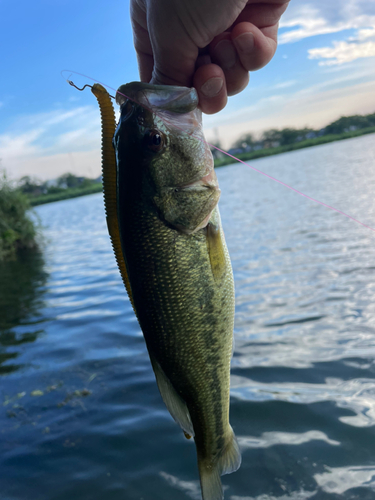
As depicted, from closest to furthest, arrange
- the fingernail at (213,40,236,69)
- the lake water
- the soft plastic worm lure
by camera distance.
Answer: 1. the soft plastic worm lure
2. the fingernail at (213,40,236,69)
3. the lake water

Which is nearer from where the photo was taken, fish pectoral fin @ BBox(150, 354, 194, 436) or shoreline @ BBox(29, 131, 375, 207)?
fish pectoral fin @ BBox(150, 354, 194, 436)

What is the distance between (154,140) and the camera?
1.74 m

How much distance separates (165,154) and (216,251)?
0.49 metres

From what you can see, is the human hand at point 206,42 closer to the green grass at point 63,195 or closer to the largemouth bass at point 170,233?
the largemouth bass at point 170,233

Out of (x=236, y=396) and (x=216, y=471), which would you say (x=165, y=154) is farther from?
(x=236, y=396)

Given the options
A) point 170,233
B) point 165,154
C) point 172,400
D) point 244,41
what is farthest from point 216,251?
point 244,41

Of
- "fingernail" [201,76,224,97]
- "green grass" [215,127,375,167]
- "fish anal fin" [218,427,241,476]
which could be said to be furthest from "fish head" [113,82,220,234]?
"green grass" [215,127,375,167]

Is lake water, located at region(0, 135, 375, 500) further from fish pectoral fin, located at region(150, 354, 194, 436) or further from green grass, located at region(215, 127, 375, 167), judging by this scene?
green grass, located at region(215, 127, 375, 167)

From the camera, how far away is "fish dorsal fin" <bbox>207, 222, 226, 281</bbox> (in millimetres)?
→ 1767

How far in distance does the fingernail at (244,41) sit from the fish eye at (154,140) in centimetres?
73

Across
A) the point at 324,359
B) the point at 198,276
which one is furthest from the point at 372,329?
the point at 198,276

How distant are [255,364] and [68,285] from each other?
26.3ft

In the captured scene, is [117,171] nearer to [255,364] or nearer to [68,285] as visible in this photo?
[255,364]

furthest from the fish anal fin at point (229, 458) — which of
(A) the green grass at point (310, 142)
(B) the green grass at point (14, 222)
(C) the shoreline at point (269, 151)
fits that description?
(C) the shoreline at point (269, 151)
